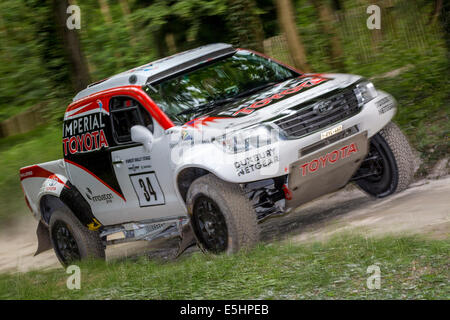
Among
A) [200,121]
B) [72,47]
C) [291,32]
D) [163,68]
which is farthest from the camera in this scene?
[72,47]

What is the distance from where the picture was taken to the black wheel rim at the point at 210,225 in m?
6.70

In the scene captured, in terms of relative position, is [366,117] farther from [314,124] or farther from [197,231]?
[197,231]

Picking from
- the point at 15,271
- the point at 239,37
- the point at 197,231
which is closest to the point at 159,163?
the point at 197,231

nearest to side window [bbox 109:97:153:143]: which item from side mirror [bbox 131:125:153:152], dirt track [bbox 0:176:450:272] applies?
side mirror [bbox 131:125:153:152]

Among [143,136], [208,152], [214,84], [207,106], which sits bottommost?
[208,152]

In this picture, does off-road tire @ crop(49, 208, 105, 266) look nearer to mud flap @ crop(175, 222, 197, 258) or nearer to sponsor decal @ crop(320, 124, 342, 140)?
mud flap @ crop(175, 222, 197, 258)

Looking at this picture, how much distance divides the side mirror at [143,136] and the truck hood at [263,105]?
1.20 feet

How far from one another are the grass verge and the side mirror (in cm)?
122

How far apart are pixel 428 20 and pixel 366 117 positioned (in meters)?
4.51

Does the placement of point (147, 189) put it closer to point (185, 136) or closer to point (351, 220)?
point (185, 136)

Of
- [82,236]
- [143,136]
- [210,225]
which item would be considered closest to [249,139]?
[210,225]

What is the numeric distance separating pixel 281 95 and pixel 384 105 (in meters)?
1.12

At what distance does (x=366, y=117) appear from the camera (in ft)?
23.4

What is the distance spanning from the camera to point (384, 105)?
24.1ft
